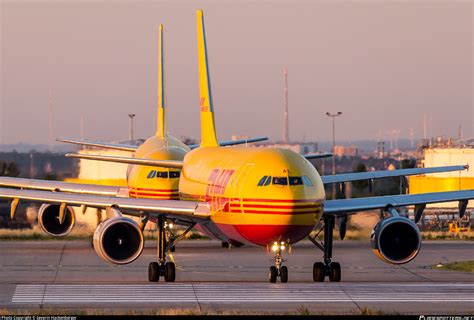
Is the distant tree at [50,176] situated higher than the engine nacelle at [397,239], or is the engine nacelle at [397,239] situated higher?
the engine nacelle at [397,239]

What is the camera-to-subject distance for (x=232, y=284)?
38.0 metres

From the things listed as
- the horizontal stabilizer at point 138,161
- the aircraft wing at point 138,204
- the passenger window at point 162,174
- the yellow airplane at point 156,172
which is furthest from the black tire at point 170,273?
the passenger window at point 162,174

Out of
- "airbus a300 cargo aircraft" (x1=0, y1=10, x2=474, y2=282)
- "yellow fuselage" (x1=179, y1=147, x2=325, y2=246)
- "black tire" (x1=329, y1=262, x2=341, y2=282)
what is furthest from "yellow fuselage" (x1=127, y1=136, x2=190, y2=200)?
"black tire" (x1=329, y1=262, x2=341, y2=282)

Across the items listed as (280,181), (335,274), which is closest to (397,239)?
(335,274)

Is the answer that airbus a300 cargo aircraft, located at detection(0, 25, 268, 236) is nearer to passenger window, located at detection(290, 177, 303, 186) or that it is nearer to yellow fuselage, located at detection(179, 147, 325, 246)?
yellow fuselage, located at detection(179, 147, 325, 246)

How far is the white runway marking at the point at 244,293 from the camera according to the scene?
3234cm

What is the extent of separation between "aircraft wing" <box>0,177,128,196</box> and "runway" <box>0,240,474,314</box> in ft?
8.96

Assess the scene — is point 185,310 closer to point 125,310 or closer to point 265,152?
point 125,310

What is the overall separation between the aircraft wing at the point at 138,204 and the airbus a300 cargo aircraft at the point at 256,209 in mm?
33

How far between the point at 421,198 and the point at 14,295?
1453cm

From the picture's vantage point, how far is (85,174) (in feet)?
340

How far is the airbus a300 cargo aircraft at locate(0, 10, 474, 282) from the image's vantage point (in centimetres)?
Answer: 3603

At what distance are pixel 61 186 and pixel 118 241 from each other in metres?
15.8

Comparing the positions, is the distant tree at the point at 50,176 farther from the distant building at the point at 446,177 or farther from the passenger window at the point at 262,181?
the passenger window at the point at 262,181
